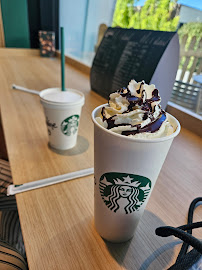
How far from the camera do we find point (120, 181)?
272mm

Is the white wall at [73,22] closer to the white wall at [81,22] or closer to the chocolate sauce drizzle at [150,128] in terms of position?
the white wall at [81,22]

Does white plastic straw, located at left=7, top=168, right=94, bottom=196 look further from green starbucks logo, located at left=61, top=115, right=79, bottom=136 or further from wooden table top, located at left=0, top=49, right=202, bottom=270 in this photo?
green starbucks logo, located at left=61, top=115, right=79, bottom=136

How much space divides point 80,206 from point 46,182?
104 millimetres

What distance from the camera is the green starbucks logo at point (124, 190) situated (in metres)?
0.27

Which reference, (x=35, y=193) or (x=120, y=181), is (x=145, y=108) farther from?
(x=35, y=193)

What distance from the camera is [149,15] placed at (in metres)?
1.13

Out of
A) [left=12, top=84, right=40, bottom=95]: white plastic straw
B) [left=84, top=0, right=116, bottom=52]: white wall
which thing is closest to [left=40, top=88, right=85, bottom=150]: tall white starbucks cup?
[left=12, top=84, right=40, bottom=95]: white plastic straw

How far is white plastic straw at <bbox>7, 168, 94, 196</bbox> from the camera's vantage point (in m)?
0.42

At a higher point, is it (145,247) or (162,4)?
(162,4)

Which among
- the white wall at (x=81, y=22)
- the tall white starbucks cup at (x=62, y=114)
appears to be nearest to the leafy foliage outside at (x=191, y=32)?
the tall white starbucks cup at (x=62, y=114)

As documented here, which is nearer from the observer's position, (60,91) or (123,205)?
(123,205)

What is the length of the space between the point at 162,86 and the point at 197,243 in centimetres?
59

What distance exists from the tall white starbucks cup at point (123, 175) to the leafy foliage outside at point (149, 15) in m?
0.96

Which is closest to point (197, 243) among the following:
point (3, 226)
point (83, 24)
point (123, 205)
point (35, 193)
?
point (123, 205)
